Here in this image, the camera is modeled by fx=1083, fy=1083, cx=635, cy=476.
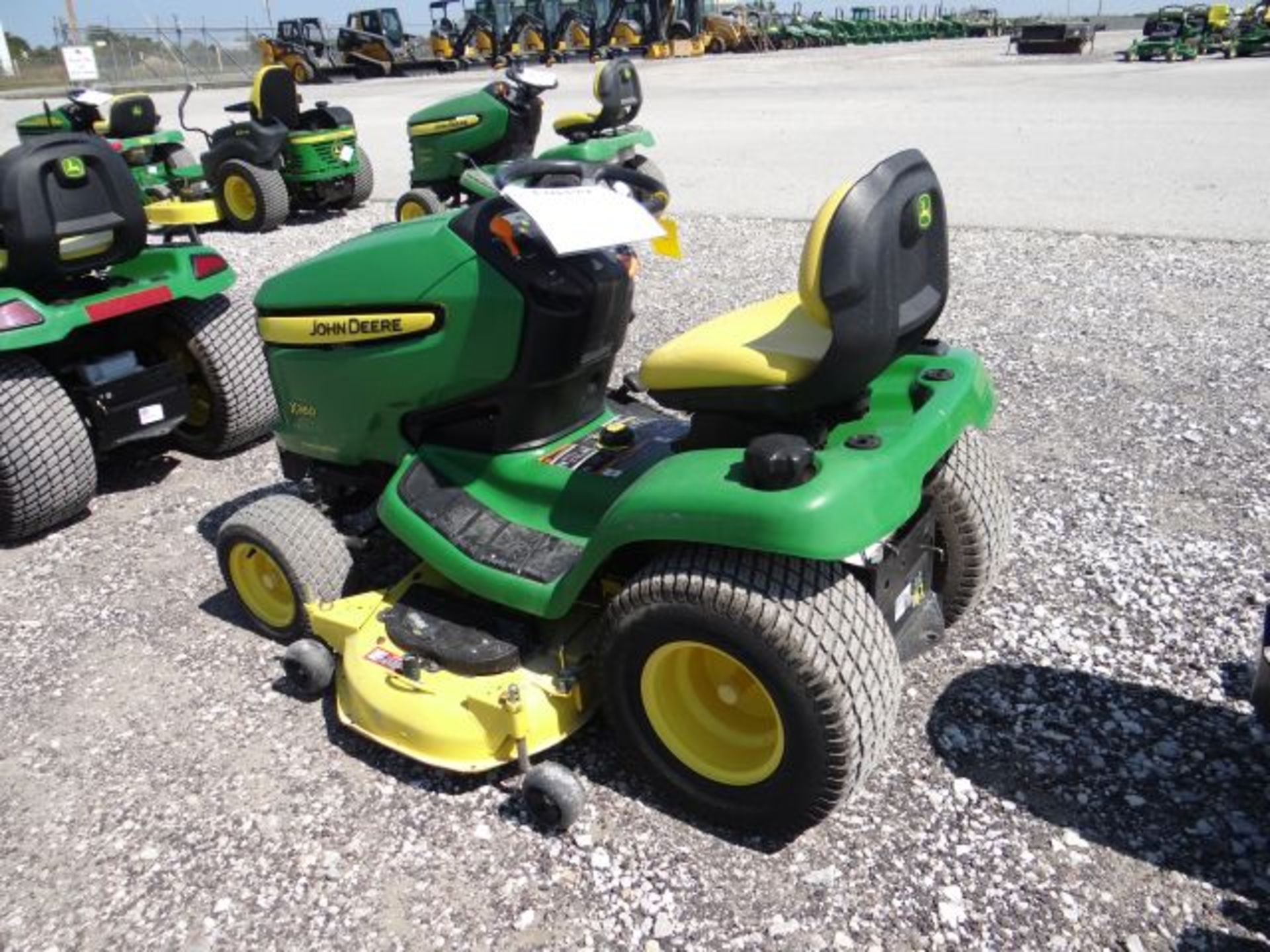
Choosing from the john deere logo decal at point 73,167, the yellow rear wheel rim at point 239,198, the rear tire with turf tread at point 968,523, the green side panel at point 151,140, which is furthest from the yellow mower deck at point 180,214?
the rear tire with turf tread at point 968,523

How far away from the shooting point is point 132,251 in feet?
14.0

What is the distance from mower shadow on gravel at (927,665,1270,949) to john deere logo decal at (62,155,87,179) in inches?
137

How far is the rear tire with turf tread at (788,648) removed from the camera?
2.15m

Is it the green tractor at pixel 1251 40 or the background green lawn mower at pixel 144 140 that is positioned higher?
the background green lawn mower at pixel 144 140

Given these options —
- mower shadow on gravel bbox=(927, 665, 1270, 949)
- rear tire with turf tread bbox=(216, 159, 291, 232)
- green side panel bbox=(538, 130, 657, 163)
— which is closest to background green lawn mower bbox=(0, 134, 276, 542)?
mower shadow on gravel bbox=(927, 665, 1270, 949)

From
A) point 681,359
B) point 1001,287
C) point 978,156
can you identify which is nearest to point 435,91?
point 978,156

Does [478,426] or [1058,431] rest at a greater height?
[478,426]

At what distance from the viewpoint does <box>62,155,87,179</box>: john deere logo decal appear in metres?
3.91

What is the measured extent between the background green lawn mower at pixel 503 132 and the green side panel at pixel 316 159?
668mm

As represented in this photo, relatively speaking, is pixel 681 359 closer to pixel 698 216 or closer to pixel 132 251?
pixel 132 251

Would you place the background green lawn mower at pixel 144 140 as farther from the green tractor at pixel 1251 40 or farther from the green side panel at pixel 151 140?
the green tractor at pixel 1251 40

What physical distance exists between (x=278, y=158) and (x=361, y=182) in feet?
2.76

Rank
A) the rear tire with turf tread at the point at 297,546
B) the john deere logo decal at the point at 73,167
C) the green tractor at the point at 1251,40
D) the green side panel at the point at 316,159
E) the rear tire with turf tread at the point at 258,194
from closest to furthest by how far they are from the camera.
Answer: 1. the rear tire with turf tread at the point at 297,546
2. the john deere logo decal at the point at 73,167
3. the rear tire with turf tread at the point at 258,194
4. the green side panel at the point at 316,159
5. the green tractor at the point at 1251,40

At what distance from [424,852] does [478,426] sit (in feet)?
3.67
